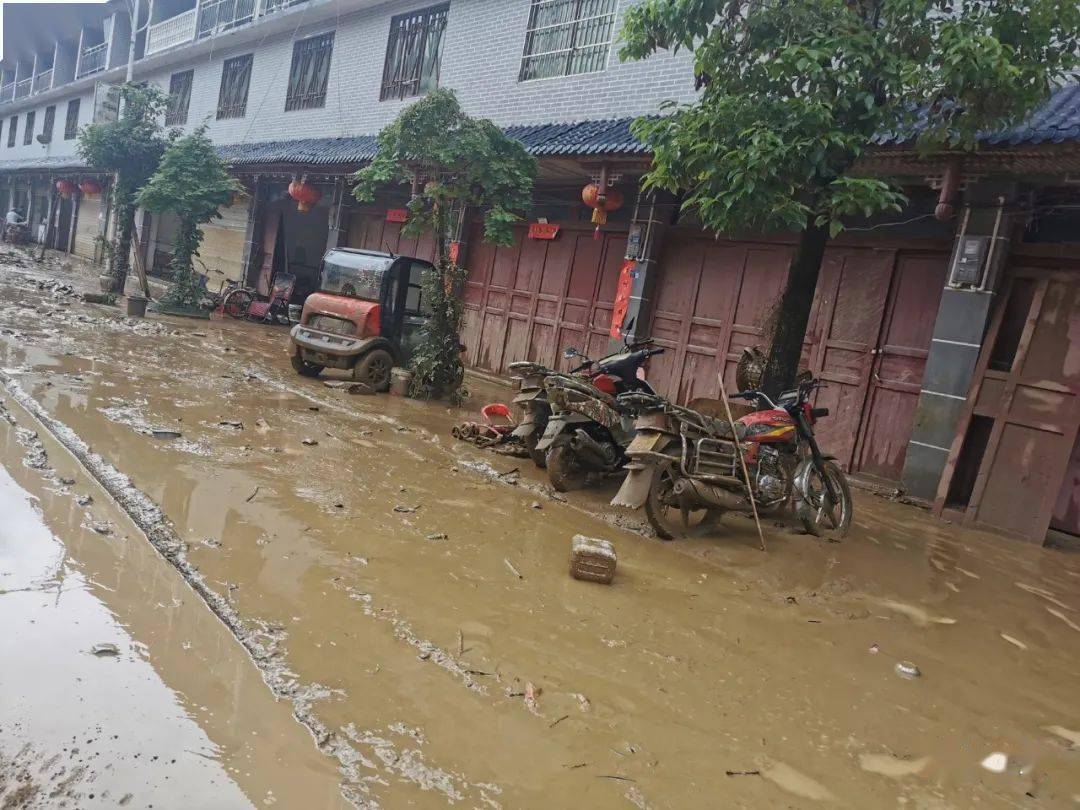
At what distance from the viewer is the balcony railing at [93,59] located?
29.9 m

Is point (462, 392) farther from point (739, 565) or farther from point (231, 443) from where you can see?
point (739, 565)

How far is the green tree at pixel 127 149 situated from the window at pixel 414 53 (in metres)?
5.29

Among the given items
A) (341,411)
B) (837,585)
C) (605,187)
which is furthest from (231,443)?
(605,187)

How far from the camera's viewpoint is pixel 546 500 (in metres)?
6.04

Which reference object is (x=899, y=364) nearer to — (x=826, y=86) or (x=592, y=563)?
(x=826, y=86)

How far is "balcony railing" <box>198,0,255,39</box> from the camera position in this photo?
20.6m

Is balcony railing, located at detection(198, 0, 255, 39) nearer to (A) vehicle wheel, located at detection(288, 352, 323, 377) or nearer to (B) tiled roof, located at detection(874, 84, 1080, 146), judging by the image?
(A) vehicle wheel, located at detection(288, 352, 323, 377)

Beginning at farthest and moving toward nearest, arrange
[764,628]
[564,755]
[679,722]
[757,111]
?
[757,111] < [764,628] < [679,722] < [564,755]

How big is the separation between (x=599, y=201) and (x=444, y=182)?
6.94 ft

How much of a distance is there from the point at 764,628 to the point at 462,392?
6.49 metres

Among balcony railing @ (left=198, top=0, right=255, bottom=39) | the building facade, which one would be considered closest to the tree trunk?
the building facade

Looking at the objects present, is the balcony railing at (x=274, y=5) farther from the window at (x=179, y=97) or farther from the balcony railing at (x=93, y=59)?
the balcony railing at (x=93, y=59)

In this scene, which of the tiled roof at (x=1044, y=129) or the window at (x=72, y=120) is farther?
the window at (x=72, y=120)

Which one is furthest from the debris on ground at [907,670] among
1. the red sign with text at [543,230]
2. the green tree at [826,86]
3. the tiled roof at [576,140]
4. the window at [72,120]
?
the window at [72,120]
